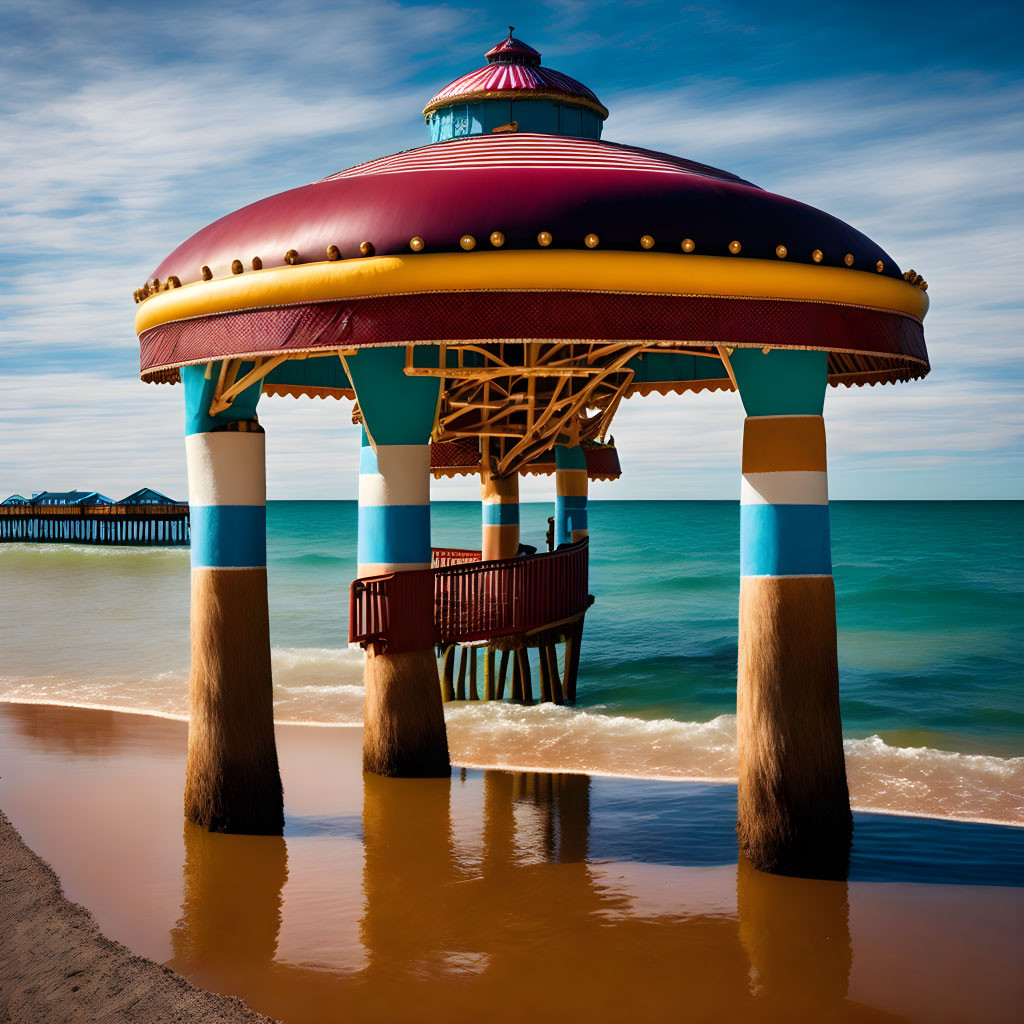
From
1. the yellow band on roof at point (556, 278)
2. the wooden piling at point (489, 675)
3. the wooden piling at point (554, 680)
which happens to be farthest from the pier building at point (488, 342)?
the wooden piling at point (489, 675)

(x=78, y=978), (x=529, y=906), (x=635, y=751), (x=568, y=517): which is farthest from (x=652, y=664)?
(x=78, y=978)

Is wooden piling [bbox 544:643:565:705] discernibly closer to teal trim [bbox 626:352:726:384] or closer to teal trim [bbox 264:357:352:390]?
teal trim [bbox 626:352:726:384]

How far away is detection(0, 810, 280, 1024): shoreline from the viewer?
23.9 ft

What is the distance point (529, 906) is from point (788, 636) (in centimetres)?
315

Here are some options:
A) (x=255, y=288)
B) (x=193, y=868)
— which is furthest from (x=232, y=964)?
(x=255, y=288)

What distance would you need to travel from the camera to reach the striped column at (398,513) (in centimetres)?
1262

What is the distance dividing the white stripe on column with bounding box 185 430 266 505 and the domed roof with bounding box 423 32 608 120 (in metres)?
6.35

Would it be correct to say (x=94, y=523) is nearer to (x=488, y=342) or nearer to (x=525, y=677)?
(x=525, y=677)

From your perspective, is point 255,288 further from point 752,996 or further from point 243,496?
point 752,996

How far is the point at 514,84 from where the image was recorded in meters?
14.9

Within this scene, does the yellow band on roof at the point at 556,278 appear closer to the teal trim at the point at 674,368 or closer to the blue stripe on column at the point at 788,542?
the blue stripe on column at the point at 788,542

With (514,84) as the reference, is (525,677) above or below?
below

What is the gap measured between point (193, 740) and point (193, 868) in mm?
1437

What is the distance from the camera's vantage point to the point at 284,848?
1089cm
